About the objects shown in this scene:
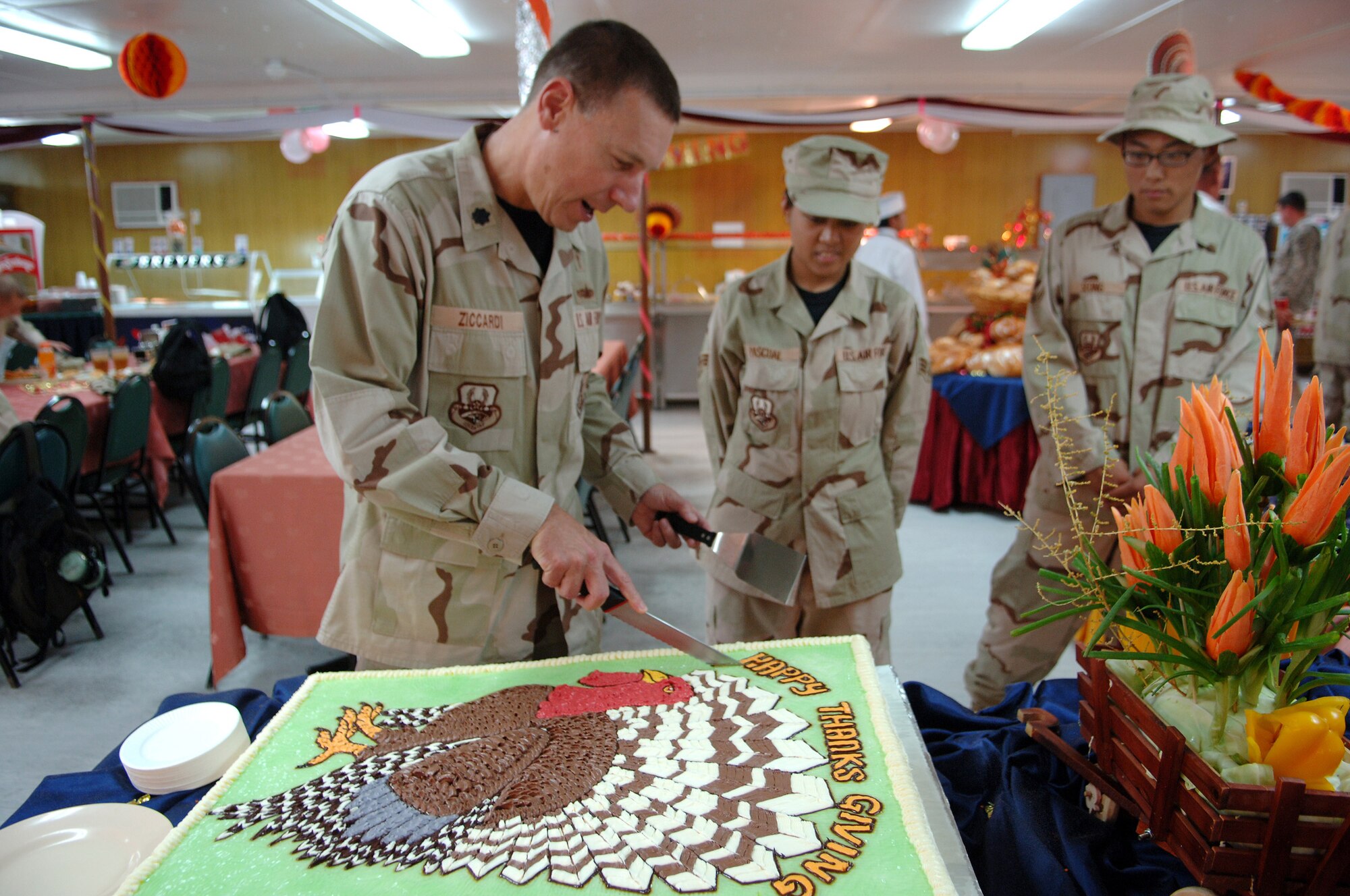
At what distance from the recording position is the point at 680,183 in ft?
33.7

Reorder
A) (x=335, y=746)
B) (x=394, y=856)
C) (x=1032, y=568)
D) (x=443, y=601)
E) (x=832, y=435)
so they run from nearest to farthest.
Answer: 1. (x=394, y=856)
2. (x=335, y=746)
3. (x=443, y=601)
4. (x=832, y=435)
5. (x=1032, y=568)

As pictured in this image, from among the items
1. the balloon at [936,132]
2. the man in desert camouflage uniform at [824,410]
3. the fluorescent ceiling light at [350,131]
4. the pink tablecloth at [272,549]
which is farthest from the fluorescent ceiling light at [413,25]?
the man in desert camouflage uniform at [824,410]

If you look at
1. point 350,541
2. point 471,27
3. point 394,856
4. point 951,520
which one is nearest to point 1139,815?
point 394,856

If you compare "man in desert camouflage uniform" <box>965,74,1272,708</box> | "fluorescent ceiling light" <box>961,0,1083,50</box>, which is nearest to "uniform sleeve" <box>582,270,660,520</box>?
"man in desert camouflage uniform" <box>965,74,1272,708</box>

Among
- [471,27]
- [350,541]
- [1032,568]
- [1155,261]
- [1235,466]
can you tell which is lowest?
[1032,568]

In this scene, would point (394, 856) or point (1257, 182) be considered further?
point (1257, 182)

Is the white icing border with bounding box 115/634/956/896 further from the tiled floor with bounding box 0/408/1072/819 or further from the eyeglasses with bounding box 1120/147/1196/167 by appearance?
the eyeglasses with bounding box 1120/147/1196/167

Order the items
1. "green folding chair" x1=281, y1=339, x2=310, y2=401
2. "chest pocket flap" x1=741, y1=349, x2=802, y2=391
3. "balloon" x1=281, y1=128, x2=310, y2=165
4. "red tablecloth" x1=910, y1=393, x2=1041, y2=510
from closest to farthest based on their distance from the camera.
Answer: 1. "chest pocket flap" x1=741, y1=349, x2=802, y2=391
2. "red tablecloth" x1=910, y1=393, x2=1041, y2=510
3. "green folding chair" x1=281, y1=339, x2=310, y2=401
4. "balloon" x1=281, y1=128, x2=310, y2=165

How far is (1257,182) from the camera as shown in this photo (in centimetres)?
1059

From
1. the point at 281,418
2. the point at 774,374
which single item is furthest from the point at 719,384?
the point at 281,418

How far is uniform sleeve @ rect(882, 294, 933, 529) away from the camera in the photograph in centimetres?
192

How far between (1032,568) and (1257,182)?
11069mm

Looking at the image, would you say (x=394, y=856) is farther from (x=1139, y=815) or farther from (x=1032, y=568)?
(x=1032, y=568)

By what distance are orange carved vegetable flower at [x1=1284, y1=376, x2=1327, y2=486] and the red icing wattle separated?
2.22 feet
